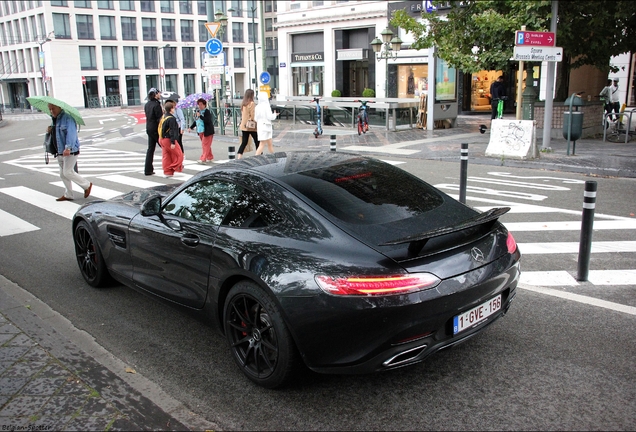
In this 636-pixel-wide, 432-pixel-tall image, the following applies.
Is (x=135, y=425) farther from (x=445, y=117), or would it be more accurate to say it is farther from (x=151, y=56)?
(x=151, y=56)

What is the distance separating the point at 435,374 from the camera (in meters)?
3.96

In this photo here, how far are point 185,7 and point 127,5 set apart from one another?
8776mm

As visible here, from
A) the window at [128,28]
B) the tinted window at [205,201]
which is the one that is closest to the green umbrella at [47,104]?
the tinted window at [205,201]

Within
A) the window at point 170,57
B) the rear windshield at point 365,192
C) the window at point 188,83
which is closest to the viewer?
the rear windshield at point 365,192

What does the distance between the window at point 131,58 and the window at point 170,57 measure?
4.41m

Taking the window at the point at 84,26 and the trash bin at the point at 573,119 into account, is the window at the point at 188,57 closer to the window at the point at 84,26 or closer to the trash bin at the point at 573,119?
the window at the point at 84,26

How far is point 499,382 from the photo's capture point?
12.6 ft

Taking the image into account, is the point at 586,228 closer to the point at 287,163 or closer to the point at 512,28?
the point at 287,163

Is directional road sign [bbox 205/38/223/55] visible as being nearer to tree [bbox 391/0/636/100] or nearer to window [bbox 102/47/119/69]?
tree [bbox 391/0/636/100]

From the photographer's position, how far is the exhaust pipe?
11.2 feet

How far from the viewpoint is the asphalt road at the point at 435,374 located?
3455 millimetres

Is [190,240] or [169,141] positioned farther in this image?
[169,141]

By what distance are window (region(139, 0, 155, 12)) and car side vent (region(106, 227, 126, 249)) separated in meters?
75.9

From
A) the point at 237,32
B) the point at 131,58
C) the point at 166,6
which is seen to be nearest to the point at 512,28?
the point at 131,58
